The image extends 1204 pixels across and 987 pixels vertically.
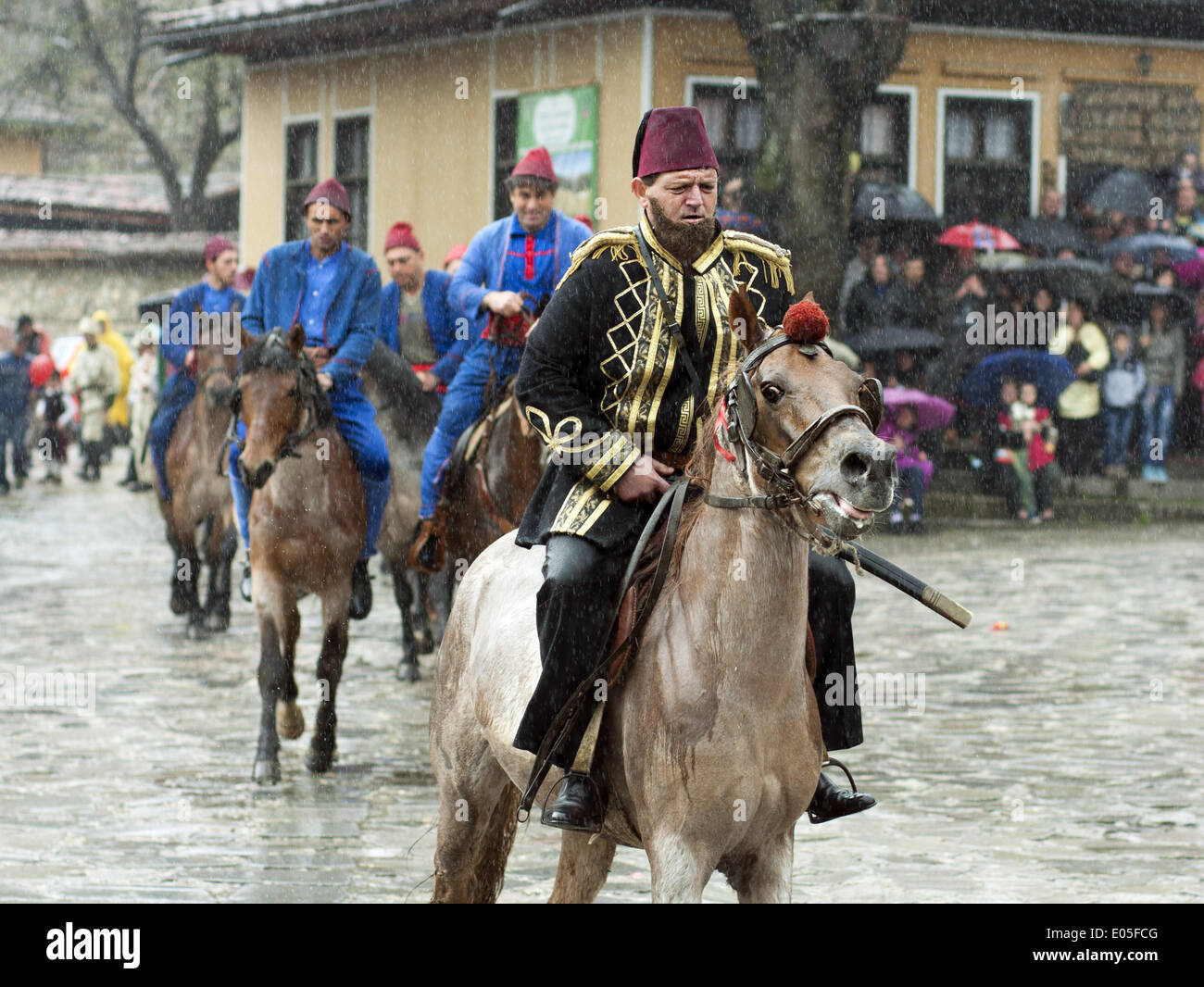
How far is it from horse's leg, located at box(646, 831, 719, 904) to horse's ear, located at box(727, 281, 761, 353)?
46.4 inches

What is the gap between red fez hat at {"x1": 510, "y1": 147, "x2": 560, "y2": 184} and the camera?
1018 centimetres

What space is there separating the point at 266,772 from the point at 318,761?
34 cm

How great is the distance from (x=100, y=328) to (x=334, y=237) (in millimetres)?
22355

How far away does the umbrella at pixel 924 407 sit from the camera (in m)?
20.4

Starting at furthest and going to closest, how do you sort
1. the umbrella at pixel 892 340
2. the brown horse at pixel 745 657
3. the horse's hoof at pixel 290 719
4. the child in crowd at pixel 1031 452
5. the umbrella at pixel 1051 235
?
the umbrella at pixel 1051 235 → the child in crowd at pixel 1031 452 → the umbrella at pixel 892 340 → the horse's hoof at pixel 290 719 → the brown horse at pixel 745 657

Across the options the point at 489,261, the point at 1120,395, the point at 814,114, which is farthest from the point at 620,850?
the point at 1120,395

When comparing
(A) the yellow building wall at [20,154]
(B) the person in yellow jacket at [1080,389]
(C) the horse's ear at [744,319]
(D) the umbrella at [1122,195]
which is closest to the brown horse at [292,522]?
(C) the horse's ear at [744,319]

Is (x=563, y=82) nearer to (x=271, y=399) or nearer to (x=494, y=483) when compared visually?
(x=494, y=483)

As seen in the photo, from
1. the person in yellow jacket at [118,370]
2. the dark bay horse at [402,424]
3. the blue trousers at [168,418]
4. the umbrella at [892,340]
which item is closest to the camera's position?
the dark bay horse at [402,424]

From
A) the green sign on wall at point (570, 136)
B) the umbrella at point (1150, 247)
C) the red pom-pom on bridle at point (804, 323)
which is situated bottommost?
the red pom-pom on bridle at point (804, 323)

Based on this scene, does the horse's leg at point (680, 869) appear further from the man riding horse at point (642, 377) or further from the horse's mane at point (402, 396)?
the horse's mane at point (402, 396)

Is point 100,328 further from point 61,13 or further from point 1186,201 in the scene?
point 61,13

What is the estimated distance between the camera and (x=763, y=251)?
17.8ft

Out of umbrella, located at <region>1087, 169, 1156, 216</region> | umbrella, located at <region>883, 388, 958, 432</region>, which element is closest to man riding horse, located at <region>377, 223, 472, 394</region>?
umbrella, located at <region>883, 388, 958, 432</region>
